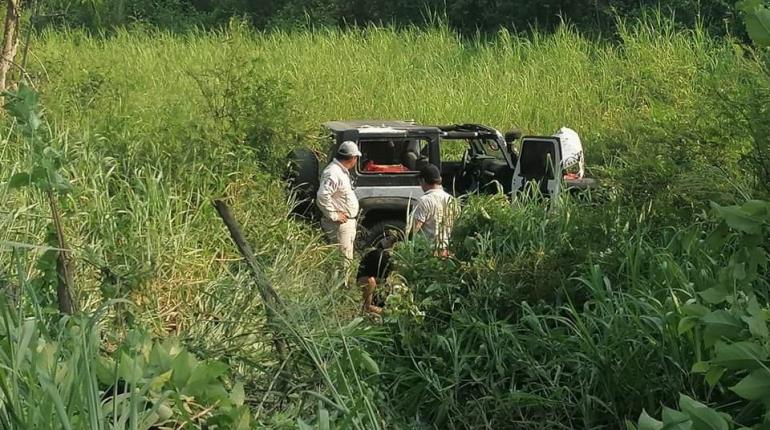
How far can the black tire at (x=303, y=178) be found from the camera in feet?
33.5

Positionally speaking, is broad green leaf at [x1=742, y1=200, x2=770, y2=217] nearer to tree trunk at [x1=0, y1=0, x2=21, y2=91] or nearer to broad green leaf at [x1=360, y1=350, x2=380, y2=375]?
broad green leaf at [x1=360, y1=350, x2=380, y2=375]

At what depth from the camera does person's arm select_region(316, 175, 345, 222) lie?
9398 millimetres

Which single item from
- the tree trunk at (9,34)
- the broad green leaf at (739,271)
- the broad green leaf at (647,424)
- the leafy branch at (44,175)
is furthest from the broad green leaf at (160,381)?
the tree trunk at (9,34)

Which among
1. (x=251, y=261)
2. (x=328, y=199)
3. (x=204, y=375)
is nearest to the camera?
(x=204, y=375)

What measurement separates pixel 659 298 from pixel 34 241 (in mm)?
3390

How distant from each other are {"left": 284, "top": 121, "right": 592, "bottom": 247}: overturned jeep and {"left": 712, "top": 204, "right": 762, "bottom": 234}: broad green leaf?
22.6 ft

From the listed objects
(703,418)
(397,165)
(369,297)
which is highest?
(703,418)

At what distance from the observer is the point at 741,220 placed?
8.39 ft

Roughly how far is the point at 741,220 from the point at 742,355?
0.32 m

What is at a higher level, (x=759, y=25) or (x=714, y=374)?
(x=759, y=25)

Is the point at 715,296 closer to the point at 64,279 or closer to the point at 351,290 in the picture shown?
the point at 64,279

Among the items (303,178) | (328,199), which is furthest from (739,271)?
(303,178)

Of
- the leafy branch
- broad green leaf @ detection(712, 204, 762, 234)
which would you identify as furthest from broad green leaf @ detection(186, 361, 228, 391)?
broad green leaf @ detection(712, 204, 762, 234)

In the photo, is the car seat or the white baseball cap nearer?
the white baseball cap
